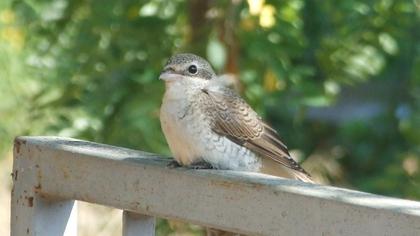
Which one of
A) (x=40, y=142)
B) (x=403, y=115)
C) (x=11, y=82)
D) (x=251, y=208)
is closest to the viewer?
(x=251, y=208)

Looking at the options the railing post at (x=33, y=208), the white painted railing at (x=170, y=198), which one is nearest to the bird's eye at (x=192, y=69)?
the white painted railing at (x=170, y=198)

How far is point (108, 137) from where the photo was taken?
5.47 meters

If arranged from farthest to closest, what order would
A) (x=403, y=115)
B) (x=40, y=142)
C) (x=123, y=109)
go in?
(x=403, y=115) → (x=123, y=109) → (x=40, y=142)

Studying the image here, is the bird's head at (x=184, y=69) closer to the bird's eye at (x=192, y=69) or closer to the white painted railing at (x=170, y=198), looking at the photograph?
the bird's eye at (x=192, y=69)

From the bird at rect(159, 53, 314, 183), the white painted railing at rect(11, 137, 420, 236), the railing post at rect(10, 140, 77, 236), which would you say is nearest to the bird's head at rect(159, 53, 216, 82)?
the bird at rect(159, 53, 314, 183)

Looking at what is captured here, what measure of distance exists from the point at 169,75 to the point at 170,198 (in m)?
1.61

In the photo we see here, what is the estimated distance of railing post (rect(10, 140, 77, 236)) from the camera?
3002mm

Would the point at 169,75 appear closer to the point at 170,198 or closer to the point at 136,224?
the point at 136,224

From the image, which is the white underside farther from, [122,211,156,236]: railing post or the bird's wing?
[122,211,156,236]: railing post

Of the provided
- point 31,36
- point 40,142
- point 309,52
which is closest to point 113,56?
point 31,36

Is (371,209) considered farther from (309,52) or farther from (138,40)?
(309,52)

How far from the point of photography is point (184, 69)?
438 centimetres

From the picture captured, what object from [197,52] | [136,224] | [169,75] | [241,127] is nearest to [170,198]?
[136,224]

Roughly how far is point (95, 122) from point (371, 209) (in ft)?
10.8
